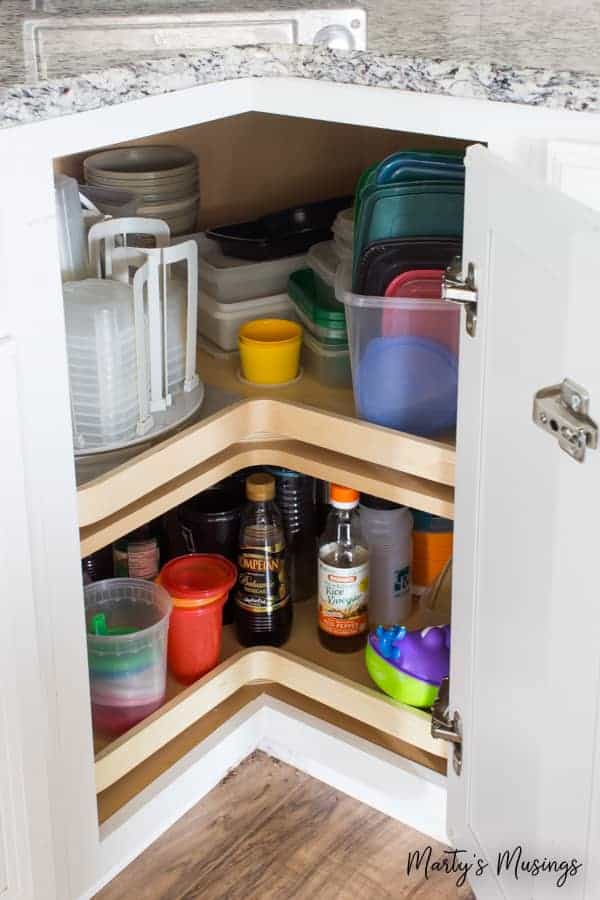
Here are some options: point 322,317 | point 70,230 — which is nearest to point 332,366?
point 322,317

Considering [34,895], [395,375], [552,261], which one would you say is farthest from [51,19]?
[34,895]

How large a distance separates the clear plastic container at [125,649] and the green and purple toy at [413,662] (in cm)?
29

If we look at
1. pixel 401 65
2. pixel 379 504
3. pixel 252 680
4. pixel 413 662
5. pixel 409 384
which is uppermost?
pixel 401 65

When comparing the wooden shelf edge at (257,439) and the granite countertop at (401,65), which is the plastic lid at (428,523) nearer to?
the wooden shelf edge at (257,439)

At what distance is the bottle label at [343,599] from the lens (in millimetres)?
1515

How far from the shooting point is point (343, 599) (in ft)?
5.04

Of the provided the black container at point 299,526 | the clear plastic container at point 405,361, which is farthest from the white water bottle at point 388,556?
the clear plastic container at point 405,361

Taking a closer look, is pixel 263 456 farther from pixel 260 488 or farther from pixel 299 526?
pixel 299 526

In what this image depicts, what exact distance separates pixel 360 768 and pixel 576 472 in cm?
76

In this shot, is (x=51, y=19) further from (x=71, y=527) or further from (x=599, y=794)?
(x=599, y=794)

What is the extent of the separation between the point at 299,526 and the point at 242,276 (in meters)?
0.38

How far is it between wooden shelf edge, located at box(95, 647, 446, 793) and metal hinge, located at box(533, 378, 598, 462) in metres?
0.62

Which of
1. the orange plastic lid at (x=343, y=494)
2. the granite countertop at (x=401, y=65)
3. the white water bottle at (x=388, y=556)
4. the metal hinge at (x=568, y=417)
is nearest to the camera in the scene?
the metal hinge at (x=568, y=417)

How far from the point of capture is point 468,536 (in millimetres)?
1181
